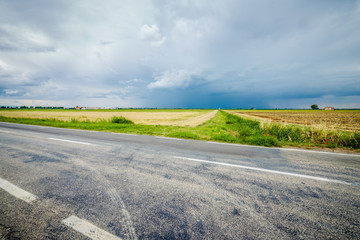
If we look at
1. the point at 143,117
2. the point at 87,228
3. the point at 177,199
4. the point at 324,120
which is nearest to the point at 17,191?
the point at 87,228

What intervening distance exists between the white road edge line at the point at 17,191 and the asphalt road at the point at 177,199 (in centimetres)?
2

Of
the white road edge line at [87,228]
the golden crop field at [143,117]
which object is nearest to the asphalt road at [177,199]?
the white road edge line at [87,228]

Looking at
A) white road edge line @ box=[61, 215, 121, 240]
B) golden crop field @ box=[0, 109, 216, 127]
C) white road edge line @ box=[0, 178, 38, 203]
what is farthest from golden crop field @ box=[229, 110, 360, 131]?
white road edge line @ box=[0, 178, 38, 203]

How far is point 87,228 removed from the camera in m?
1.94

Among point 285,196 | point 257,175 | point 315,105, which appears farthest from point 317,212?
point 315,105

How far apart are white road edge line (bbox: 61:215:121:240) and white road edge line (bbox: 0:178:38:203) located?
1.11 metres

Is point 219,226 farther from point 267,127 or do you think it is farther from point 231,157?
point 267,127

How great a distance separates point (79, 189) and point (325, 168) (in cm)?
605

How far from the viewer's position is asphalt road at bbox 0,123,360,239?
1931 mm

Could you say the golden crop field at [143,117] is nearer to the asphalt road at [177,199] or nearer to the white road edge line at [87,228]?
the asphalt road at [177,199]

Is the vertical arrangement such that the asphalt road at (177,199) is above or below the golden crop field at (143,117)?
below

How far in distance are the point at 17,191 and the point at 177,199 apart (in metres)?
3.03

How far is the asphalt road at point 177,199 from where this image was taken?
1.93m

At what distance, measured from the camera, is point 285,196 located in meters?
2.71
